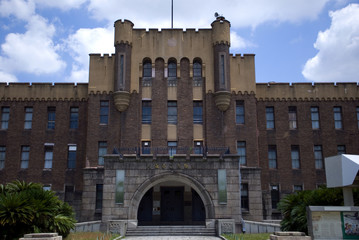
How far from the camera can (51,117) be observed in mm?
33094

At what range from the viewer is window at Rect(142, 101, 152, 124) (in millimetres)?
31172

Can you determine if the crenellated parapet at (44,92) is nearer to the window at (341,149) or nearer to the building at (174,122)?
the building at (174,122)

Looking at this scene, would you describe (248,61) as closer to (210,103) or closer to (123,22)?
(210,103)

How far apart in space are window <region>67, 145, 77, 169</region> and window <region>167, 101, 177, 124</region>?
807cm

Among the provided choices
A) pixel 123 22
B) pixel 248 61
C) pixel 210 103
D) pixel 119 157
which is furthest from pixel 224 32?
pixel 119 157

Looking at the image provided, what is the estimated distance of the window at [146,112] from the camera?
31172mm

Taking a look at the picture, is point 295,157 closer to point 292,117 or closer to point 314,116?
point 292,117

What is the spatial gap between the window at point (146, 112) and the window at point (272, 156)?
33.3ft

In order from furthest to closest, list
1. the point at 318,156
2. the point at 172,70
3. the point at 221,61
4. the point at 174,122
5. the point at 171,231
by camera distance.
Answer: the point at 318,156, the point at 172,70, the point at 221,61, the point at 174,122, the point at 171,231

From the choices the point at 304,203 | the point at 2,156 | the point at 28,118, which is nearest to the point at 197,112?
the point at 304,203

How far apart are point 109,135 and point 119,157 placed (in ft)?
17.4

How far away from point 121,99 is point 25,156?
31.2 feet

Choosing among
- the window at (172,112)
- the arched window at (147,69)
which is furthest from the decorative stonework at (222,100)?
the arched window at (147,69)

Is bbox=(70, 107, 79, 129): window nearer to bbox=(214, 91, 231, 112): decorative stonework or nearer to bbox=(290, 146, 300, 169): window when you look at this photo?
bbox=(214, 91, 231, 112): decorative stonework
